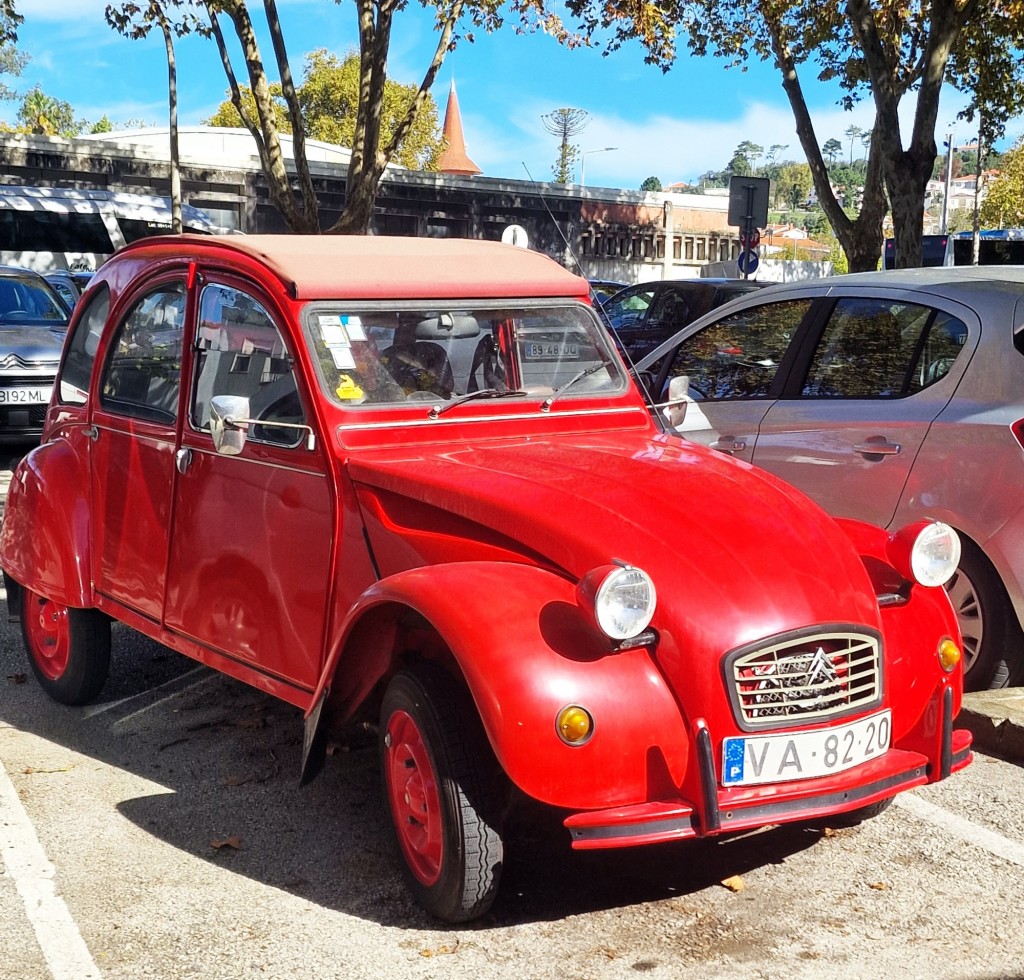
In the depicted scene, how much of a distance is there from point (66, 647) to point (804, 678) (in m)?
3.38

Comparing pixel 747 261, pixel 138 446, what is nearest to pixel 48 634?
pixel 138 446

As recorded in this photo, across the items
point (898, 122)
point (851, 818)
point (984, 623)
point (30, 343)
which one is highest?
point (898, 122)

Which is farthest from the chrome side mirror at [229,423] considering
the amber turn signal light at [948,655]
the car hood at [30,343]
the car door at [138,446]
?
the car hood at [30,343]

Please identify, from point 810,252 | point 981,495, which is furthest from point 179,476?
point 810,252

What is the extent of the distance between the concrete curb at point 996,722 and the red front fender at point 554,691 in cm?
223

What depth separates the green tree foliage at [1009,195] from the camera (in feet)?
195

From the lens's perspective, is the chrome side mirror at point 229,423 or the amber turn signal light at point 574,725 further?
the chrome side mirror at point 229,423

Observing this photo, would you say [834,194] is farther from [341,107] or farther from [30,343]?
[341,107]

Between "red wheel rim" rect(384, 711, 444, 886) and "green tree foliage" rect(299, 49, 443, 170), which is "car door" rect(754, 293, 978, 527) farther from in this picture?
"green tree foliage" rect(299, 49, 443, 170)

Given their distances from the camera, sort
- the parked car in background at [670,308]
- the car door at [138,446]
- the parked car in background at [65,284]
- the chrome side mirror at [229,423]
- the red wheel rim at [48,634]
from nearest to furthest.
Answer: the chrome side mirror at [229,423] < the car door at [138,446] < the red wheel rim at [48,634] < the parked car in background at [670,308] < the parked car in background at [65,284]

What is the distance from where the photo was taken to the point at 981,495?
5480 mm

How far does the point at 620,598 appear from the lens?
3.52 meters

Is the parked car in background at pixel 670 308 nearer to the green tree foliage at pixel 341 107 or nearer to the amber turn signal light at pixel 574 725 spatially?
the amber turn signal light at pixel 574 725

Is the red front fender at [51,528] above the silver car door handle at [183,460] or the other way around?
the other way around
